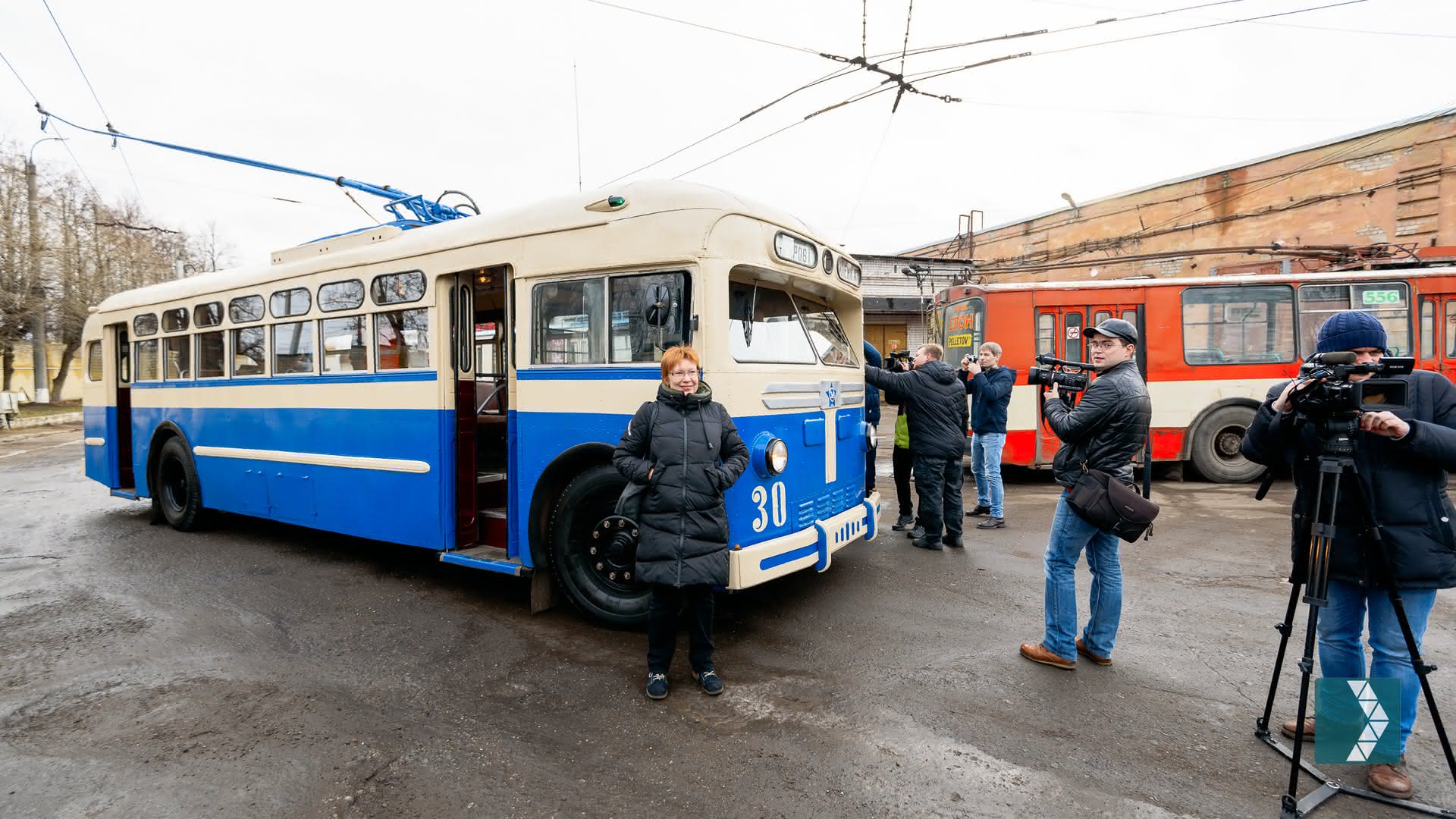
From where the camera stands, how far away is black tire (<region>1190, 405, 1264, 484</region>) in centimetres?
1003

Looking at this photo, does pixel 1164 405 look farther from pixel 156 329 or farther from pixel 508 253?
pixel 156 329

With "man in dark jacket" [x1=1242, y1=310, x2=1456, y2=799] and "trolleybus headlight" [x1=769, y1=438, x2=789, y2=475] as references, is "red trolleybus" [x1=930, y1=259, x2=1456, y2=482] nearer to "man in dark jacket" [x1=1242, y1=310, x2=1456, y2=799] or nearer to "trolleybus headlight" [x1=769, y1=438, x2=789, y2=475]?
"trolleybus headlight" [x1=769, y1=438, x2=789, y2=475]

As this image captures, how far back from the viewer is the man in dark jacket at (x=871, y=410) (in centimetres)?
610

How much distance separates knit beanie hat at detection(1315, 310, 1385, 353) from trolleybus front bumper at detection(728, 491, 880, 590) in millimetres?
2726

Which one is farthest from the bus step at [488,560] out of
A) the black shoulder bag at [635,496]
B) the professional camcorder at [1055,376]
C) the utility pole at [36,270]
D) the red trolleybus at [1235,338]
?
the utility pole at [36,270]

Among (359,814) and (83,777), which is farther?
(83,777)

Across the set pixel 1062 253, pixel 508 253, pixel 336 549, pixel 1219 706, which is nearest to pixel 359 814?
pixel 508 253

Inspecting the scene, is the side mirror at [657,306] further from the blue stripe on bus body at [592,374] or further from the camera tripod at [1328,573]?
the camera tripod at [1328,573]

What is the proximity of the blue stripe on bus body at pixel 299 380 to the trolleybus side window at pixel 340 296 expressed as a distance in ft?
1.84

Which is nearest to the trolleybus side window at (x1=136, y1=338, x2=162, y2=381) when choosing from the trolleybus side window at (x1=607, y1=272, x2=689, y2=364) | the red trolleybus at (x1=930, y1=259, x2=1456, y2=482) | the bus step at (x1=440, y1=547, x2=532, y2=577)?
the bus step at (x1=440, y1=547, x2=532, y2=577)

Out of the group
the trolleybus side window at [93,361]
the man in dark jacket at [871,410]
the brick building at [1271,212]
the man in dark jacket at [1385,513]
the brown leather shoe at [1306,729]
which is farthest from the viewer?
the brick building at [1271,212]

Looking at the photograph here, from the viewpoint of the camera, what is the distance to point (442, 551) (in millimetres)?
5387

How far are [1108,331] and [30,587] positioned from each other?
8.16m

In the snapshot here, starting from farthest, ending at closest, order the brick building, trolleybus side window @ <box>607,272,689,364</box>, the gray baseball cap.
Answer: the brick building, trolleybus side window @ <box>607,272,689,364</box>, the gray baseball cap
